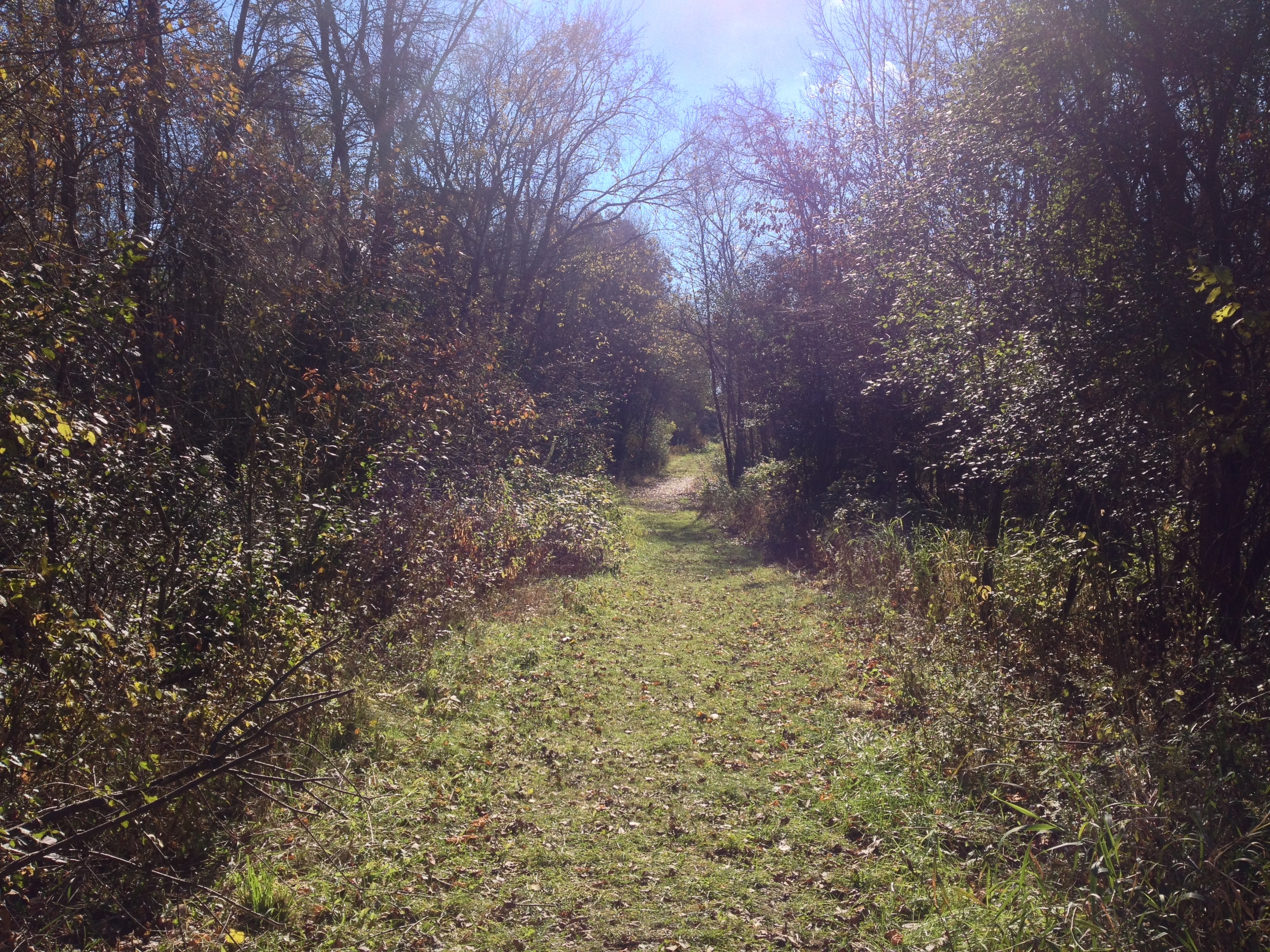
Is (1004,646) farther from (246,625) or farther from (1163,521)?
(246,625)

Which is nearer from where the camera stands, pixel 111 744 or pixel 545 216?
pixel 111 744

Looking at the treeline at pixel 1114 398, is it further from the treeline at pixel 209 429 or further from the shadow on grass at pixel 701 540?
the shadow on grass at pixel 701 540

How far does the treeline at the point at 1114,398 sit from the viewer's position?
157 inches

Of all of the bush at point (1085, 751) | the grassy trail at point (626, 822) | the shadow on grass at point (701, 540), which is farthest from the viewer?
the shadow on grass at point (701, 540)

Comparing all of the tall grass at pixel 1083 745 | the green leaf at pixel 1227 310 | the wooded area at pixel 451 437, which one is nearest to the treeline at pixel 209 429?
the wooded area at pixel 451 437

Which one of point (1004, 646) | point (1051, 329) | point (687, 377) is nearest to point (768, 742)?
point (1004, 646)

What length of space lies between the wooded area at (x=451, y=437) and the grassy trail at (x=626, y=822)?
0.53 metres

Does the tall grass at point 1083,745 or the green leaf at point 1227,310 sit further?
the green leaf at point 1227,310

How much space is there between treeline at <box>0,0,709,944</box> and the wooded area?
0.04 m

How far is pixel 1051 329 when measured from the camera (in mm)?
5984

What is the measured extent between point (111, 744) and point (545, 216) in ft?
68.1

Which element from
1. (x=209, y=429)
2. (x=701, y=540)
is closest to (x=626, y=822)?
(x=209, y=429)

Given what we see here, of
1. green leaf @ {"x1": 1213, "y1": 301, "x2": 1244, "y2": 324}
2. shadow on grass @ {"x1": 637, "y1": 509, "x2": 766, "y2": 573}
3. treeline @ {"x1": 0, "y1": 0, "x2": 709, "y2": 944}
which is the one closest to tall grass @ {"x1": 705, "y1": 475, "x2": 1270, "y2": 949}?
green leaf @ {"x1": 1213, "y1": 301, "x2": 1244, "y2": 324}

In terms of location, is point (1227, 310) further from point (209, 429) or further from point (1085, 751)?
point (209, 429)
